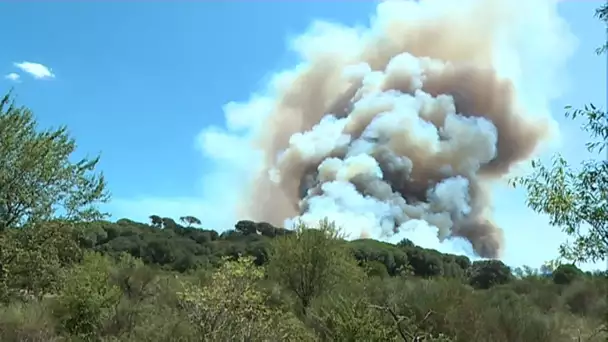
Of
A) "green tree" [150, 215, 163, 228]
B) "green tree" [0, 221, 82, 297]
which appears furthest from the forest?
"green tree" [150, 215, 163, 228]

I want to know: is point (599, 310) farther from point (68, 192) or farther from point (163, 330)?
point (68, 192)

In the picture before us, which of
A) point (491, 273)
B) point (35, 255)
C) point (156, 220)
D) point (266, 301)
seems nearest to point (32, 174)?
point (35, 255)

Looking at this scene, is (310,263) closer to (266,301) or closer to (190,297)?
(266,301)

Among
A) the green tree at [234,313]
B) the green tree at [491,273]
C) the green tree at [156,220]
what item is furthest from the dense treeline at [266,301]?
the green tree at [156,220]

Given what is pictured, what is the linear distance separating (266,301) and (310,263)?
6.09m

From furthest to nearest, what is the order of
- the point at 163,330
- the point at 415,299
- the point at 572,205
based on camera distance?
the point at 415,299
the point at 163,330
the point at 572,205

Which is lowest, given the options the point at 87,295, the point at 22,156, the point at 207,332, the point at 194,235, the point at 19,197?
the point at 207,332

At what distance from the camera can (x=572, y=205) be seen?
5.38 meters

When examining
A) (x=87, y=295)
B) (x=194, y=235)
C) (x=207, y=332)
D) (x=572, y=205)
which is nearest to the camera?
(x=572, y=205)

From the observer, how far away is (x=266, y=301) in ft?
80.7

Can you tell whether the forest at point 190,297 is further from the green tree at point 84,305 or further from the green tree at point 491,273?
the green tree at point 491,273

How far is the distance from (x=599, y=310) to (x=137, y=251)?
136ft

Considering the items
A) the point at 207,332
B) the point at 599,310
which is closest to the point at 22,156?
the point at 207,332

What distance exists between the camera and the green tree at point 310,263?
29750mm
